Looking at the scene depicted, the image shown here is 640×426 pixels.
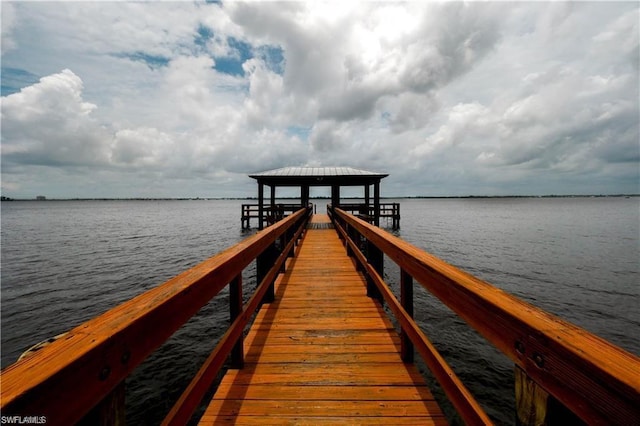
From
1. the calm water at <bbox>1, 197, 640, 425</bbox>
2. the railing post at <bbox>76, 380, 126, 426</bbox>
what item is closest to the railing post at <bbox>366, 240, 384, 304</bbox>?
the calm water at <bbox>1, 197, 640, 425</bbox>

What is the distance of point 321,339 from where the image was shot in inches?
123

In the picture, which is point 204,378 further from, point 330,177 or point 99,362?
point 330,177

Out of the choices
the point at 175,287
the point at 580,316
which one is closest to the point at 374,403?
the point at 175,287

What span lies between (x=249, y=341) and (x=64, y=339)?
2.40 meters

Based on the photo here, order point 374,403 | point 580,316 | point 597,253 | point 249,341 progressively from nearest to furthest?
1. point 374,403
2. point 249,341
3. point 580,316
4. point 597,253

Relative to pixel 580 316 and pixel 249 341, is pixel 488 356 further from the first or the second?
pixel 249 341

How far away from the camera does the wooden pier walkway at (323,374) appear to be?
80.1 inches

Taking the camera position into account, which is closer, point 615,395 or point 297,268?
point 615,395

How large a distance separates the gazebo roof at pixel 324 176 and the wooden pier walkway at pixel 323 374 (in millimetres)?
13341

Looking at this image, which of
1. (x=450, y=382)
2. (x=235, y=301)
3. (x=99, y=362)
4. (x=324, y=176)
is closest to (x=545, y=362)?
(x=450, y=382)

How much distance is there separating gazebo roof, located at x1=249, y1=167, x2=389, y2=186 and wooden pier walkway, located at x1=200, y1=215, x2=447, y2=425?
43.8 feet

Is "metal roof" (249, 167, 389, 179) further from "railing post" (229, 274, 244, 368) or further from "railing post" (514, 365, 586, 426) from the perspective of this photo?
"railing post" (514, 365, 586, 426)

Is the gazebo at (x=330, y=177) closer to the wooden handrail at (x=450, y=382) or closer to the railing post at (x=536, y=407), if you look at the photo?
the wooden handrail at (x=450, y=382)

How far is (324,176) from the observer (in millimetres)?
17047
